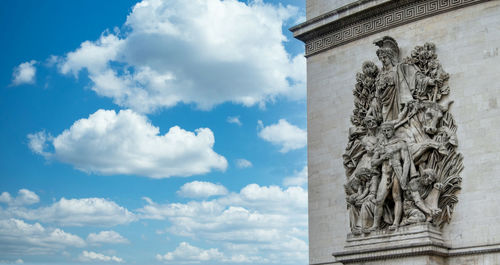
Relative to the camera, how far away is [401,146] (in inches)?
571

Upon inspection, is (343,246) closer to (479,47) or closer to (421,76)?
(421,76)

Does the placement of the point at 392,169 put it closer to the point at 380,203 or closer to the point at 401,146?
the point at 401,146

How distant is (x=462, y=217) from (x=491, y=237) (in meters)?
0.69

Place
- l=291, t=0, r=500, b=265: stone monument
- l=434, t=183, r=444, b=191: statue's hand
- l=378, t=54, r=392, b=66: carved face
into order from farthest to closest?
l=378, t=54, r=392, b=66: carved face
l=434, t=183, r=444, b=191: statue's hand
l=291, t=0, r=500, b=265: stone monument

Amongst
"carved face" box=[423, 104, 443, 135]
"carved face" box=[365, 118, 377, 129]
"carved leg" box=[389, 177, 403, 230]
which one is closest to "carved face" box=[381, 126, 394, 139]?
"carved face" box=[365, 118, 377, 129]

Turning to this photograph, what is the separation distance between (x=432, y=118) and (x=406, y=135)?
67 centimetres

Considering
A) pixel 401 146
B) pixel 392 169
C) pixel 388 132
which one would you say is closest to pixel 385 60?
pixel 388 132

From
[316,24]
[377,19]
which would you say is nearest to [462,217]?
[377,19]

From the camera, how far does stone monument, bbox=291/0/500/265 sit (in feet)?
45.1

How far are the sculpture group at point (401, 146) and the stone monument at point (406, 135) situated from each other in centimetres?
2

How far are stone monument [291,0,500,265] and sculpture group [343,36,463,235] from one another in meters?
0.02

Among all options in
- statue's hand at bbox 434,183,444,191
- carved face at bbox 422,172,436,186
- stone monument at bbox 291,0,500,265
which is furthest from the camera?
carved face at bbox 422,172,436,186

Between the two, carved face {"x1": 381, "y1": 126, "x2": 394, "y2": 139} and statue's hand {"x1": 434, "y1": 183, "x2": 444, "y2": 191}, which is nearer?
statue's hand {"x1": 434, "y1": 183, "x2": 444, "y2": 191}

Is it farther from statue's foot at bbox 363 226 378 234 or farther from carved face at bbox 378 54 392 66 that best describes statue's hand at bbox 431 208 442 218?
carved face at bbox 378 54 392 66
